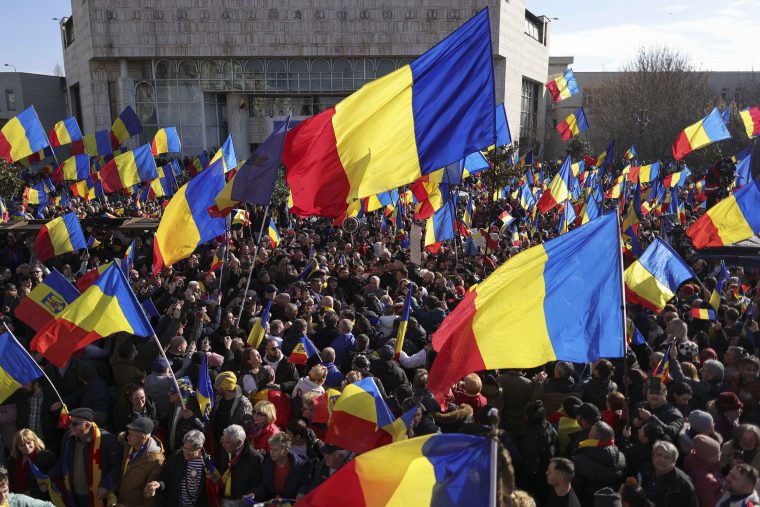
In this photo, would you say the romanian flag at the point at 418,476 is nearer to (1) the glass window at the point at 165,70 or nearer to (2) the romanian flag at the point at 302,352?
(2) the romanian flag at the point at 302,352

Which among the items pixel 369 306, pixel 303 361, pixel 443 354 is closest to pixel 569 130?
pixel 369 306

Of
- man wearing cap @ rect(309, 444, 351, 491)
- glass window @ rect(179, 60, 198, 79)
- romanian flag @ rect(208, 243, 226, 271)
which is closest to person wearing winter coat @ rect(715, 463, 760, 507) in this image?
man wearing cap @ rect(309, 444, 351, 491)

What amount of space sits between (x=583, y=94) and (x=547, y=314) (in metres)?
60.5

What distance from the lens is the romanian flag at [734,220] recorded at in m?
9.23

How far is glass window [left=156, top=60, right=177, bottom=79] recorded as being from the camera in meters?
45.4

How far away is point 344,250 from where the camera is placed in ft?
44.2

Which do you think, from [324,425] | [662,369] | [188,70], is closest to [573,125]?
[662,369]

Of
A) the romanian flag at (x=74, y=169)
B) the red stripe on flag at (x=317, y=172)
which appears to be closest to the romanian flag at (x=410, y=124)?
the red stripe on flag at (x=317, y=172)

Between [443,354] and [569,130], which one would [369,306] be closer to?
[443,354]

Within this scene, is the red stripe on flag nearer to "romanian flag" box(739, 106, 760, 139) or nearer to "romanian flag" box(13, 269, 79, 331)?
"romanian flag" box(13, 269, 79, 331)

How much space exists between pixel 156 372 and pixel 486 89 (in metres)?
3.95

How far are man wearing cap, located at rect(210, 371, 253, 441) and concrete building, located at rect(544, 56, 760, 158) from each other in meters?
52.2

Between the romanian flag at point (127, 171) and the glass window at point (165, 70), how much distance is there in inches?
1301

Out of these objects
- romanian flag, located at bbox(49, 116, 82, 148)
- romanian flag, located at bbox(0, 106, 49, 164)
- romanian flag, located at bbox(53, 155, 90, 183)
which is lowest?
romanian flag, located at bbox(53, 155, 90, 183)
